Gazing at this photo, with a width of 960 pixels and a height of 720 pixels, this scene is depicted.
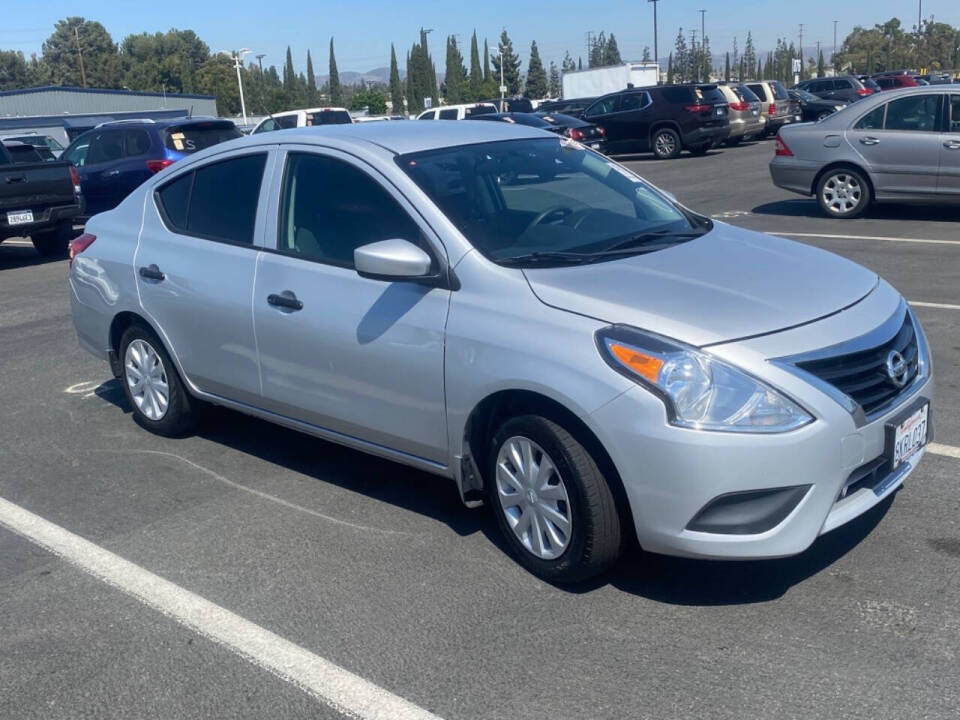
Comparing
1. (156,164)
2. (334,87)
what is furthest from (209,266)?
(334,87)

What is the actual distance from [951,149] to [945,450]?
26.8ft

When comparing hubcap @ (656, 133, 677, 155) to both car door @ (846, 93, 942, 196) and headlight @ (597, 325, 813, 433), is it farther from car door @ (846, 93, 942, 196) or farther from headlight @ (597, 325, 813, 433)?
headlight @ (597, 325, 813, 433)

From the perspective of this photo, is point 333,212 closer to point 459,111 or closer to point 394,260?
point 394,260

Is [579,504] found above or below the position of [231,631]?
above

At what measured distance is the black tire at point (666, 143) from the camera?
26.3 meters

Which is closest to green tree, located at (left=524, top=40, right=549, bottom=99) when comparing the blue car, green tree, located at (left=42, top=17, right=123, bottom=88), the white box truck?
green tree, located at (left=42, top=17, right=123, bottom=88)

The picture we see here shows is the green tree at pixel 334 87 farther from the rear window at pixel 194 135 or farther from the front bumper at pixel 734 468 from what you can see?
the front bumper at pixel 734 468

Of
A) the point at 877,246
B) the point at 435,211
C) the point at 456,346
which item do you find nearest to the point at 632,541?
the point at 456,346

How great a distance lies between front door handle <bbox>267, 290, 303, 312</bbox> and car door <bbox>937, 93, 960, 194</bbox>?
9.84m

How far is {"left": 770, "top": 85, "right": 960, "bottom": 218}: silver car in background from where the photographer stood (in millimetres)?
12359

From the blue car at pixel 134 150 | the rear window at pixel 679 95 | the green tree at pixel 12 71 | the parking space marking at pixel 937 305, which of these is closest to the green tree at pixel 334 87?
the green tree at pixel 12 71

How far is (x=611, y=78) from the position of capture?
1950 inches

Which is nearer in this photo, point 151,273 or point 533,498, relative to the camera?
point 533,498

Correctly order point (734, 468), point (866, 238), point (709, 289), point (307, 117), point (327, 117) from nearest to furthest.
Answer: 1. point (734, 468)
2. point (709, 289)
3. point (866, 238)
4. point (307, 117)
5. point (327, 117)
